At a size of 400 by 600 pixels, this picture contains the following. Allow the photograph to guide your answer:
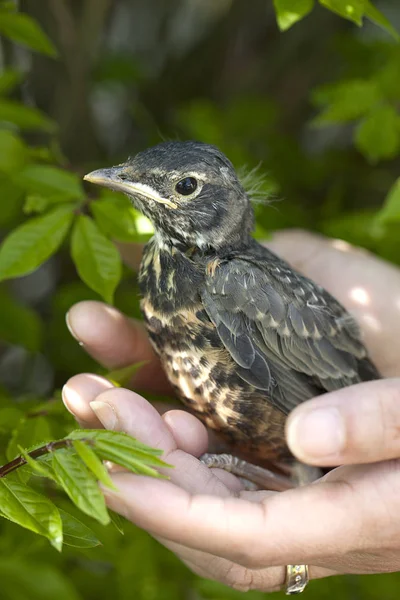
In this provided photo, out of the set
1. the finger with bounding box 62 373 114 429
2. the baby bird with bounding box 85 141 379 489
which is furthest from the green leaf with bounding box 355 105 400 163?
the finger with bounding box 62 373 114 429

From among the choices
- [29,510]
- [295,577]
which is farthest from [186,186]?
[295,577]

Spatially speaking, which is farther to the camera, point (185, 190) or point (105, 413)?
point (185, 190)

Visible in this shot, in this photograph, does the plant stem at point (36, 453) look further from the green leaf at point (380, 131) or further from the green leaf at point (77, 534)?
the green leaf at point (380, 131)

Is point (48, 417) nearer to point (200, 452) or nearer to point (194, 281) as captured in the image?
point (200, 452)

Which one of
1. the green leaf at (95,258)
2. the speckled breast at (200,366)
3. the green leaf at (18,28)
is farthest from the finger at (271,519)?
the green leaf at (18,28)

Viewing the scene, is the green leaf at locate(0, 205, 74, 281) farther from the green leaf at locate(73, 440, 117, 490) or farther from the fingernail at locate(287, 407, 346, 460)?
the fingernail at locate(287, 407, 346, 460)

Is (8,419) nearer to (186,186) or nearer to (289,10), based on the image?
(186,186)

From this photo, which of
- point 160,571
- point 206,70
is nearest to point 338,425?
point 160,571
